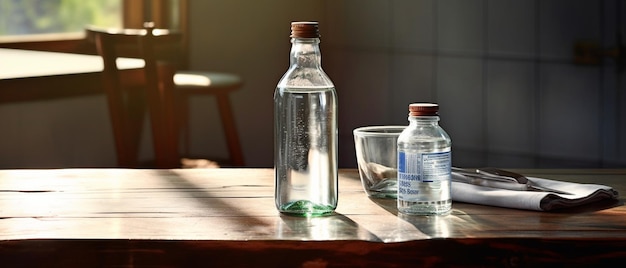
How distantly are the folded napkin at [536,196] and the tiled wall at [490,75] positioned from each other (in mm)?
1770

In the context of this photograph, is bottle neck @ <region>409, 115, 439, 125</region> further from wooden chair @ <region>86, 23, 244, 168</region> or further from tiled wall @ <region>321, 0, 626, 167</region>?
wooden chair @ <region>86, 23, 244, 168</region>

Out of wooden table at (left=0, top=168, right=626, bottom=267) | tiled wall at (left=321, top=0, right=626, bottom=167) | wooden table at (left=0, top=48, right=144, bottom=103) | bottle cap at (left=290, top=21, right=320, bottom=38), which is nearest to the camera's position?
wooden table at (left=0, top=168, right=626, bottom=267)

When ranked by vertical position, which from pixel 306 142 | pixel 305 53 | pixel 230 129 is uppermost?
pixel 305 53

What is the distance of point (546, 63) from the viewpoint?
3256mm

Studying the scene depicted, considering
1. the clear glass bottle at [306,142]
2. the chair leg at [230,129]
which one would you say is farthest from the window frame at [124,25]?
the clear glass bottle at [306,142]

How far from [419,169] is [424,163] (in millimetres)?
12

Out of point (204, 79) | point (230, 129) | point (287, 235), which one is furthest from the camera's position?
point (230, 129)

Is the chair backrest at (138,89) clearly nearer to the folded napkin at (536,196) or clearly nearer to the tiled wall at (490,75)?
the tiled wall at (490,75)

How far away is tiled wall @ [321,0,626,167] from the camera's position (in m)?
3.15

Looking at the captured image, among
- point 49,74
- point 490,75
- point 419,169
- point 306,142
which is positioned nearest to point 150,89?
point 49,74

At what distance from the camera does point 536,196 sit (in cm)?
134

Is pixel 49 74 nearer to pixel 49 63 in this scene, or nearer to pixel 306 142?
pixel 49 63

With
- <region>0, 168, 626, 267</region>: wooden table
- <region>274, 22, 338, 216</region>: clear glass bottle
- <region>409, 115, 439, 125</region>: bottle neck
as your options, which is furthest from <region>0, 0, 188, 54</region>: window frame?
<region>409, 115, 439, 125</region>: bottle neck

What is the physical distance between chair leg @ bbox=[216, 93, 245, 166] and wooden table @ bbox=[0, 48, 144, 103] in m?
0.36
